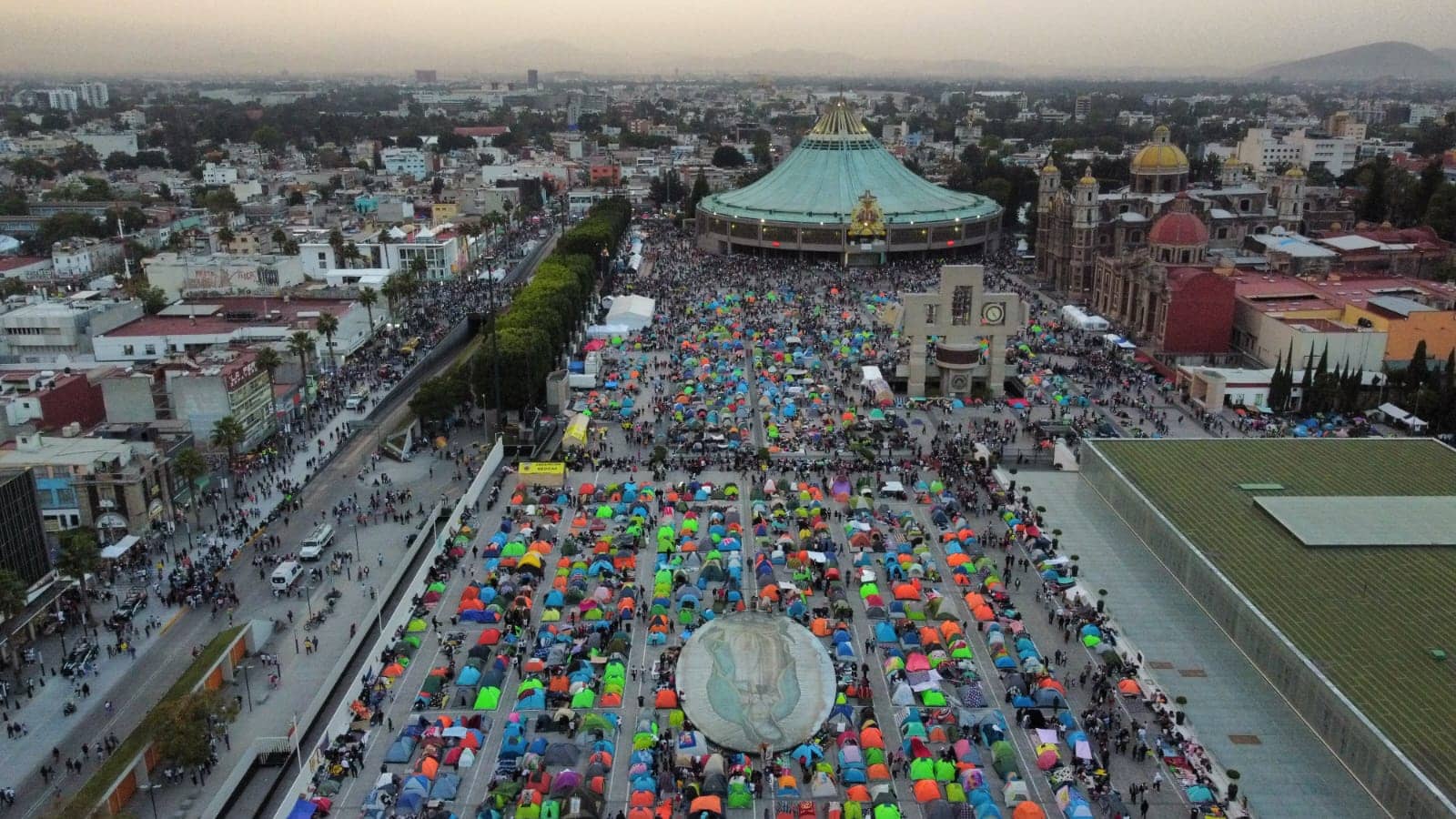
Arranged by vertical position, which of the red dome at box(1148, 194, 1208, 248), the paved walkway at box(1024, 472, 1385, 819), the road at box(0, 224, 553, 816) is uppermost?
the red dome at box(1148, 194, 1208, 248)

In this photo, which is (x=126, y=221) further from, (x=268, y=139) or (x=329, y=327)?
(x=268, y=139)

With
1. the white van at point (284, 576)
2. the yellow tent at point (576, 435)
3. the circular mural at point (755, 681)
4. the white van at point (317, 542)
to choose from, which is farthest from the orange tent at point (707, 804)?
the yellow tent at point (576, 435)

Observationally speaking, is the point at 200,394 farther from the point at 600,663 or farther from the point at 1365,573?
the point at 1365,573

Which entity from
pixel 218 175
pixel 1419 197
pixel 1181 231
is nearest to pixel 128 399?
pixel 1181 231

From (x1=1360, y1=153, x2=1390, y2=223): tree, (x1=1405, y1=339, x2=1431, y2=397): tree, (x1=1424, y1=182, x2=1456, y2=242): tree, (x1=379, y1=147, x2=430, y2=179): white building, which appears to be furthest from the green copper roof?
(x1=379, y1=147, x2=430, y2=179): white building

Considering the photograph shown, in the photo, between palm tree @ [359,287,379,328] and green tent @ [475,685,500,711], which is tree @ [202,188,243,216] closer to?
palm tree @ [359,287,379,328]

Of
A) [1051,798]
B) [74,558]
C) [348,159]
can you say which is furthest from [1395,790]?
[348,159]
